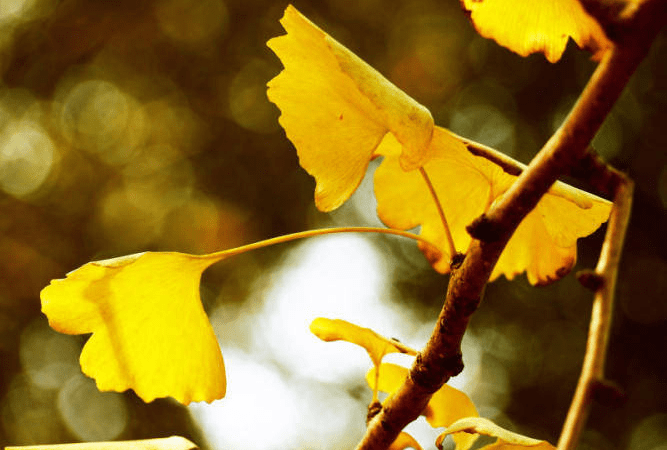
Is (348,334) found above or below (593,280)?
Answer: below

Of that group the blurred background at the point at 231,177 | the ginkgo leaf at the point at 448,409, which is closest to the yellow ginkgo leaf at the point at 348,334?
the ginkgo leaf at the point at 448,409

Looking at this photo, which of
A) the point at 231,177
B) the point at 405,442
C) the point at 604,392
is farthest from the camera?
the point at 231,177

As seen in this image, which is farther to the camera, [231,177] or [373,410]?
[231,177]

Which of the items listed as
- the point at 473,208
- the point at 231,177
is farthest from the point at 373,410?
the point at 231,177

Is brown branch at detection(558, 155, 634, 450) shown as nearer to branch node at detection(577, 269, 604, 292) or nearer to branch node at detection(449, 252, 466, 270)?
branch node at detection(577, 269, 604, 292)

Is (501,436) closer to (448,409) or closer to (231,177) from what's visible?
(448,409)

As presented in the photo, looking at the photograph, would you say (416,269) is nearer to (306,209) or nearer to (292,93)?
(306,209)

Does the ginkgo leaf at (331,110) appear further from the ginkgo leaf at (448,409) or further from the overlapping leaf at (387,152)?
the ginkgo leaf at (448,409)
